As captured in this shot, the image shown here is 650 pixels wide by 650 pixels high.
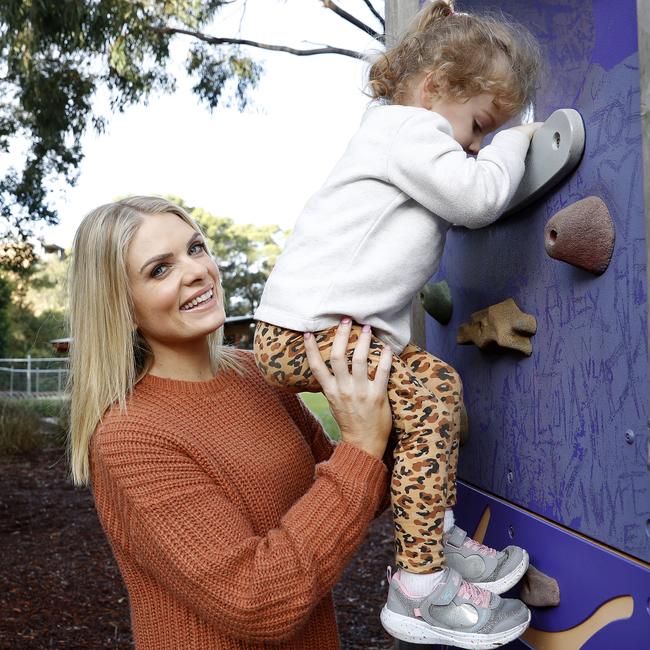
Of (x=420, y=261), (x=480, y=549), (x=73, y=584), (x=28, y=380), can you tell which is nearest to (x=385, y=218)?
(x=420, y=261)

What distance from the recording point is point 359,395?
55.0 inches

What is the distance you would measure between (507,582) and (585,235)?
0.62 meters

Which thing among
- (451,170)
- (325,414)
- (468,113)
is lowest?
(325,414)

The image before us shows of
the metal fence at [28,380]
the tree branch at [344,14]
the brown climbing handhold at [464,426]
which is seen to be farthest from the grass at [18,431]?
the brown climbing handhold at [464,426]

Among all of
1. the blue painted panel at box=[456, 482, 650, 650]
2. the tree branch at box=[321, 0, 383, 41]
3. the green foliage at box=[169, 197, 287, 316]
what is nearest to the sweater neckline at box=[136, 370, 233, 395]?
the blue painted panel at box=[456, 482, 650, 650]

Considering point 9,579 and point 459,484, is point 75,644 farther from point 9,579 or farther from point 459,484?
point 459,484

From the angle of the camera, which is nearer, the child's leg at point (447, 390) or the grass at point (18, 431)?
the child's leg at point (447, 390)

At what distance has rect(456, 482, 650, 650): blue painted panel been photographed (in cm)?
120

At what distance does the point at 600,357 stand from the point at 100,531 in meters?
5.64

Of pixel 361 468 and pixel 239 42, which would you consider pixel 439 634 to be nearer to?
pixel 361 468

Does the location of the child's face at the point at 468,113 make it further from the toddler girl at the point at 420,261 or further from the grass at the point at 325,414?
the grass at the point at 325,414

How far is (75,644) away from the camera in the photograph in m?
4.29

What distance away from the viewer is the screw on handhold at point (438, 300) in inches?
76.2

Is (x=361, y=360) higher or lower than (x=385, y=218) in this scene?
lower
